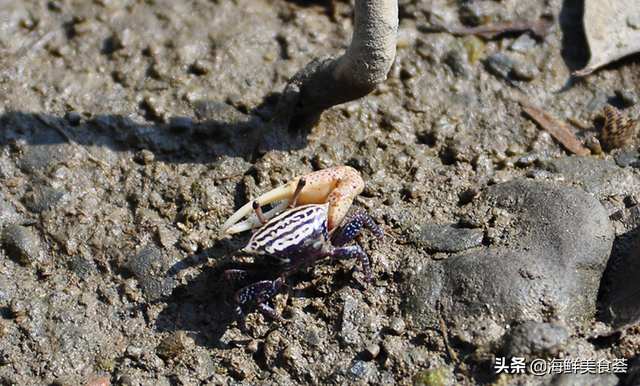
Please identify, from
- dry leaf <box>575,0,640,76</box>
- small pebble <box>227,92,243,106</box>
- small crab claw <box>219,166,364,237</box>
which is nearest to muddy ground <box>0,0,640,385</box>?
small pebble <box>227,92,243,106</box>

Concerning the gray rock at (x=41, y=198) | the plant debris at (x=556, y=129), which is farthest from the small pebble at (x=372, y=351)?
the gray rock at (x=41, y=198)

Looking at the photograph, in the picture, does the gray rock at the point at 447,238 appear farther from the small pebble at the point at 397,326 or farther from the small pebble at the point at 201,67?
the small pebble at the point at 201,67

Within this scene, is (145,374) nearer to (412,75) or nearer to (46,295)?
(46,295)

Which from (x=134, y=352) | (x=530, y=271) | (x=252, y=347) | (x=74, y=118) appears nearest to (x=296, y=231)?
(x=252, y=347)

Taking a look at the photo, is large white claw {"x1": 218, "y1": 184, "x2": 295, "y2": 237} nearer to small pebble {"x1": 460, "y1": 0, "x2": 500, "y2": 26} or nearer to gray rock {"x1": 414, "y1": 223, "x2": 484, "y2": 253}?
gray rock {"x1": 414, "y1": 223, "x2": 484, "y2": 253}

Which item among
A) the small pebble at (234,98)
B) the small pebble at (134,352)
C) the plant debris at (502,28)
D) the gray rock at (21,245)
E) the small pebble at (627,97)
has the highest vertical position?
the plant debris at (502,28)

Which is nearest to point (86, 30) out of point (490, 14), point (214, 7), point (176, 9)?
point (176, 9)
